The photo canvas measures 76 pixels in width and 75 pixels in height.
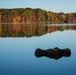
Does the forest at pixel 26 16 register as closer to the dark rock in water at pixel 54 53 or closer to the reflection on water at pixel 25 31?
the reflection on water at pixel 25 31

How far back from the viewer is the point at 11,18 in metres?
139

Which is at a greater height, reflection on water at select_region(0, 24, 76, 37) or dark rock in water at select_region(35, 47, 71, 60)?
dark rock in water at select_region(35, 47, 71, 60)

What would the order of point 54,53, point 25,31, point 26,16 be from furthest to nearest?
point 26,16 < point 25,31 < point 54,53

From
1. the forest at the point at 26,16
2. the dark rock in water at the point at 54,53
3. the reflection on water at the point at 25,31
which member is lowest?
the forest at the point at 26,16

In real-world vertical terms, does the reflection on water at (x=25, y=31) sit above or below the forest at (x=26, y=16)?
above

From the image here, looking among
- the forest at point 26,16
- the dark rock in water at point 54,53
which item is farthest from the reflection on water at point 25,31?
the forest at point 26,16

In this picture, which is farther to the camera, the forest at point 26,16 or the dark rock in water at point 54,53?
the forest at point 26,16

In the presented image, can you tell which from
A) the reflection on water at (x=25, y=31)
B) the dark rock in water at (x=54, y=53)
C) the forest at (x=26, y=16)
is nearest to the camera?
the dark rock in water at (x=54, y=53)

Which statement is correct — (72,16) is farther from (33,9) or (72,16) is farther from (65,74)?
(65,74)

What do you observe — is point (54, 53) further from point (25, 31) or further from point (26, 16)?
point (26, 16)

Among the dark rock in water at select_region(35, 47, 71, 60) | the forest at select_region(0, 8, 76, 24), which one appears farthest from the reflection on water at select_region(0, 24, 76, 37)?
the forest at select_region(0, 8, 76, 24)

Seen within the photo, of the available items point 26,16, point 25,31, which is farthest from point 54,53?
point 26,16

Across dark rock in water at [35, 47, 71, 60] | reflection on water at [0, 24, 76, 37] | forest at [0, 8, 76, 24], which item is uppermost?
dark rock in water at [35, 47, 71, 60]

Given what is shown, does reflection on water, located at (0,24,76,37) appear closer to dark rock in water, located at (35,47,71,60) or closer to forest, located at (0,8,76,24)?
dark rock in water, located at (35,47,71,60)
